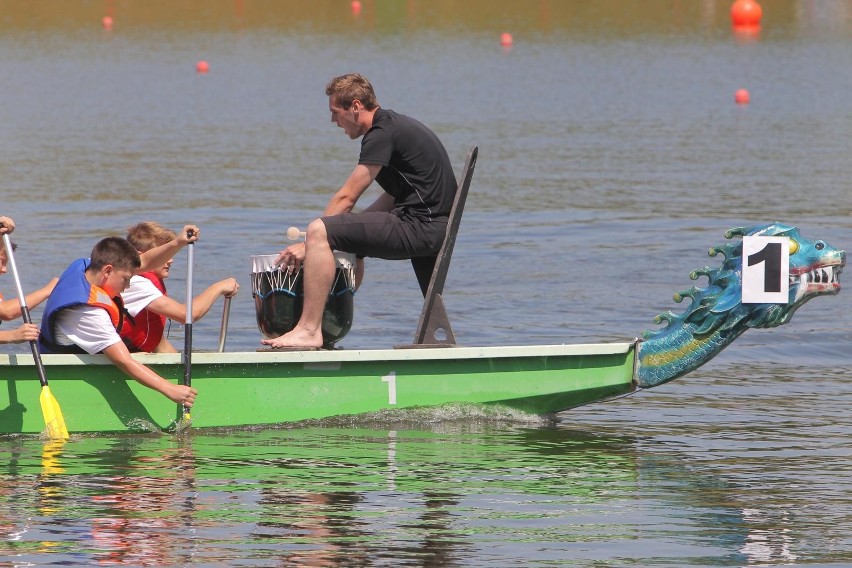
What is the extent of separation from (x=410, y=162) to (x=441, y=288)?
2.43 feet

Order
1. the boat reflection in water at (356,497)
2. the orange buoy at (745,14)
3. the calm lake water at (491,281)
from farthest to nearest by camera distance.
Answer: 1. the orange buoy at (745,14)
2. the calm lake water at (491,281)
3. the boat reflection in water at (356,497)

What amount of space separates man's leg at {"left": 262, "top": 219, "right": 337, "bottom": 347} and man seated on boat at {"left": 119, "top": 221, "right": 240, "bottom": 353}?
17.0 inches

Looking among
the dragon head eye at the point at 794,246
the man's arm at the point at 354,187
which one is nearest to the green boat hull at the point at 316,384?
the man's arm at the point at 354,187

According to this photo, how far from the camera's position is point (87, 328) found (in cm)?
857

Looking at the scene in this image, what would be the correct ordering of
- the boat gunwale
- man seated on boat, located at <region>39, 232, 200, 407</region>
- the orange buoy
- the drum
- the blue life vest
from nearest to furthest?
man seated on boat, located at <region>39, 232, 200, 407</region>
the blue life vest
the boat gunwale
the drum
the orange buoy

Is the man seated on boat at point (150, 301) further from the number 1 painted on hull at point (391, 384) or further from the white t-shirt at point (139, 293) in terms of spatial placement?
the number 1 painted on hull at point (391, 384)

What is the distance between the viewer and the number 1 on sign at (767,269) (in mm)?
8750

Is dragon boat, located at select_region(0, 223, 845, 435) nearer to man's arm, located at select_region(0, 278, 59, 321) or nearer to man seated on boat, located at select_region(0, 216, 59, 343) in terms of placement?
man seated on boat, located at select_region(0, 216, 59, 343)

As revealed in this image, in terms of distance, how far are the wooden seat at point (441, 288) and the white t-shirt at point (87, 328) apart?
67.5 inches

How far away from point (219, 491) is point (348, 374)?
134 centimetres

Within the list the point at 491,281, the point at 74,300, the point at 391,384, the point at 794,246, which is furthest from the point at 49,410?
the point at 491,281

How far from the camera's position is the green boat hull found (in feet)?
28.7

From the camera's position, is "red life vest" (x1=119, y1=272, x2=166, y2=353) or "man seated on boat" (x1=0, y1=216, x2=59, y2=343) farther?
"red life vest" (x1=119, y1=272, x2=166, y2=353)

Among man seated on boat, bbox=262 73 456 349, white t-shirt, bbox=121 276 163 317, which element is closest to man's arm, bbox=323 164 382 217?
man seated on boat, bbox=262 73 456 349
